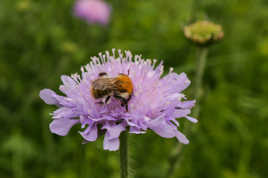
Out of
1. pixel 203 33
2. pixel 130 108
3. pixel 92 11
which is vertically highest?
pixel 92 11

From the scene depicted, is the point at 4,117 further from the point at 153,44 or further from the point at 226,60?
the point at 226,60

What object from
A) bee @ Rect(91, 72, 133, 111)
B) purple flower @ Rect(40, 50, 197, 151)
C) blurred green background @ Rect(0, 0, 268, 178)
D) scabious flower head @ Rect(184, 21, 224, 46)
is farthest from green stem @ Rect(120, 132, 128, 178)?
scabious flower head @ Rect(184, 21, 224, 46)

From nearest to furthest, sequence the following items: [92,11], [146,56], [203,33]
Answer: [203,33] < [146,56] < [92,11]

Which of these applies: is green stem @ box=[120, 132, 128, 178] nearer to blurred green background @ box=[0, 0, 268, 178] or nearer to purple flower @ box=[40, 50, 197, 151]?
purple flower @ box=[40, 50, 197, 151]

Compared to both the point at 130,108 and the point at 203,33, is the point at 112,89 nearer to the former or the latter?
the point at 130,108

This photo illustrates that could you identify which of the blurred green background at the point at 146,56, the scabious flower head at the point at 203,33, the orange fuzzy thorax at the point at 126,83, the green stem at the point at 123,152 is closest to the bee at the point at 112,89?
the orange fuzzy thorax at the point at 126,83

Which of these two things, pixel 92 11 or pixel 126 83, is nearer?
pixel 126 83

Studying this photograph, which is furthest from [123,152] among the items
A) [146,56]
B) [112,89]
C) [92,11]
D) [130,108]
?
[92,11]
